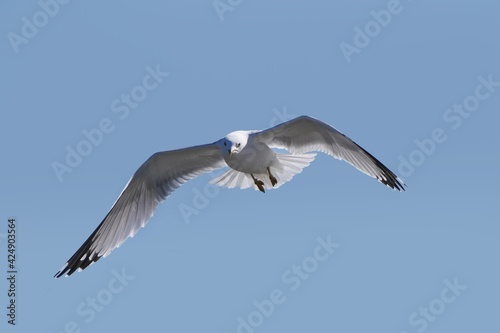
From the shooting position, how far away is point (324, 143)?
6586 millimetres

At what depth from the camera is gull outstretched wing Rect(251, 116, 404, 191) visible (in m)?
6.34

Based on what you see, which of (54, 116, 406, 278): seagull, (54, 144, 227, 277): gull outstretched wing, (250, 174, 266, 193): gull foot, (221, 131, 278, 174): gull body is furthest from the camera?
(250, 174, 266, 193): gull foot

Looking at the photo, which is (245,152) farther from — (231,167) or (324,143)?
(324,143)

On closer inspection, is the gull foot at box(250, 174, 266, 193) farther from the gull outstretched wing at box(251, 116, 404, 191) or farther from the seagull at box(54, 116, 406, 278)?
the gull outstretched wing at box(251, 116, 404, 191)

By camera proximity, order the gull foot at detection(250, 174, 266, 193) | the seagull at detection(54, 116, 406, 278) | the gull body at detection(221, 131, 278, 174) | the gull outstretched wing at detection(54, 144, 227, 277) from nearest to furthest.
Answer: the gull body at detection(221, 131, 278, 174) → the seagull at detection(54, 116, 406, 278) → the gull outstretched wing at detection(54, 144, 227, 277) → the gull foot at detection(250, 174, 266, 193)

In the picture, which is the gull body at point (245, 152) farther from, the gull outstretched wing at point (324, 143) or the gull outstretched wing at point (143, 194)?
the gull outstretched wing at point (143, 194)

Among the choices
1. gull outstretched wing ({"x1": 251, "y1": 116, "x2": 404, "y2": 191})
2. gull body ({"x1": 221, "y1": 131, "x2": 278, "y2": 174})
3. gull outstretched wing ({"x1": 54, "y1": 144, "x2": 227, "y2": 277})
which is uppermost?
gull outstretched wing ({"x1": 54, "y1": 144, "x2": 227, "y2": 277})

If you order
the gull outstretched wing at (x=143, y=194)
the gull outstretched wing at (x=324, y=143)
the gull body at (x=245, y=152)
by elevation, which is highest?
the gull outstretched wing at (x=143, y=194)

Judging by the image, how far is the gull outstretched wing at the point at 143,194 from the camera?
6602 mm

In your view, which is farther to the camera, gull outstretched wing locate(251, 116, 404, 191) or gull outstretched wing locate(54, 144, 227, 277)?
gull outstretched wing locate(54, 144, 227, 277)

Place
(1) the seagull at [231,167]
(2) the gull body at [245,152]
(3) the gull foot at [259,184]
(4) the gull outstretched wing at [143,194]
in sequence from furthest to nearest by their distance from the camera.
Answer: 1. (3) the gull foot at [259,184]
2. (4) the gull outstretched wing at [143,194]
3. (1) the seagull at [231,167]
4. (2) the gull body at [245,152]

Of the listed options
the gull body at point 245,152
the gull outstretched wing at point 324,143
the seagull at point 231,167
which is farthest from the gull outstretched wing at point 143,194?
the gull outstretched wing at point 324,143

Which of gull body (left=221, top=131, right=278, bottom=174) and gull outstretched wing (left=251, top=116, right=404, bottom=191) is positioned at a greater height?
gull body (left=221, top=131, right=278, bottom=174)

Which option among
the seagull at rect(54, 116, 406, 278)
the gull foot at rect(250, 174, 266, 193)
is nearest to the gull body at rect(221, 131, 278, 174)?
the seagull at rect(54, 116, 406, 278)
